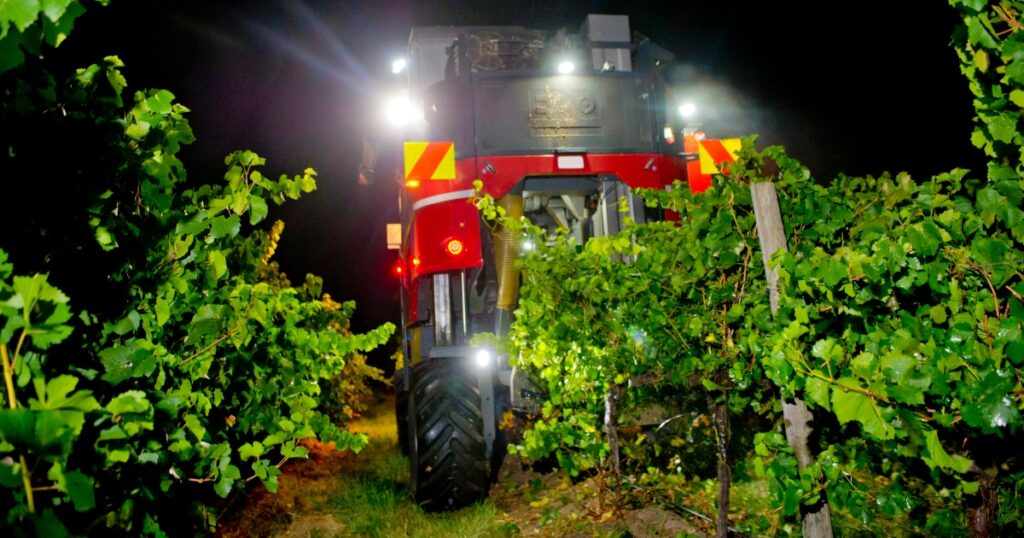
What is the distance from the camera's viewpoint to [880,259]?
1.53m

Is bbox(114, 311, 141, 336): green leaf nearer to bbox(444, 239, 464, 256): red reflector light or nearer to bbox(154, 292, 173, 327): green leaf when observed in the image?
bbox(154, 292, 173, 327): green leaf

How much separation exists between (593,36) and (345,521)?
5.48 meters

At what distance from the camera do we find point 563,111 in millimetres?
5145

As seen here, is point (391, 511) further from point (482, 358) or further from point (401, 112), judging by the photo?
point (401, 112)

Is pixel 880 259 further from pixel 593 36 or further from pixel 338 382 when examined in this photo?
pixel 338 382

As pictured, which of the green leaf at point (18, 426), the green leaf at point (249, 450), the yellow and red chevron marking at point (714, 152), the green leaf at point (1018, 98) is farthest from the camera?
the yellow and red chevron marking at point (714, 152)

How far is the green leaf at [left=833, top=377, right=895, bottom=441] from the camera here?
1.47 m

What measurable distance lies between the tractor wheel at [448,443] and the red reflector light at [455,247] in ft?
3.52

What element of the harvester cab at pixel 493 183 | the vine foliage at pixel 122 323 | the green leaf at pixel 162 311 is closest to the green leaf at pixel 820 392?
the vine foliage at pixel 122 323

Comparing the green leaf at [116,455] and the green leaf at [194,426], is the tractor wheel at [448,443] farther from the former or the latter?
the green leaf at [116,455]

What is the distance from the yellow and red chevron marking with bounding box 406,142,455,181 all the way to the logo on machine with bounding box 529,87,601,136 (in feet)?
2.94

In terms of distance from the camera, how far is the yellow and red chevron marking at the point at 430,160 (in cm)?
475

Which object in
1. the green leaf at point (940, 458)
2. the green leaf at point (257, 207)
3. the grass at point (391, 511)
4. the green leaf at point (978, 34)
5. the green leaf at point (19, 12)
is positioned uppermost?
the green leaf at point (978, 34)

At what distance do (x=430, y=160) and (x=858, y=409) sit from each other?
3.92m
